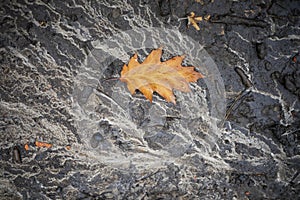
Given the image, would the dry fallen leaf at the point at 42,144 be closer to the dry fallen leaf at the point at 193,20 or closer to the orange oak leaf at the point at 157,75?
the orange oak leaf at the point at 157,75

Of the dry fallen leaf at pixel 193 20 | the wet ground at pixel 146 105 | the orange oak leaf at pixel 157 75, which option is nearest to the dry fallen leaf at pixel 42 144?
the wet ground at pixel 146 105

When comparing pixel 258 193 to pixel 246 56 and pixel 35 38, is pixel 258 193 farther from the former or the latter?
pixel 35 38

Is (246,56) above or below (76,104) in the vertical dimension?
above

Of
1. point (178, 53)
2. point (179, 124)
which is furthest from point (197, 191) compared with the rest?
point (178, 53)

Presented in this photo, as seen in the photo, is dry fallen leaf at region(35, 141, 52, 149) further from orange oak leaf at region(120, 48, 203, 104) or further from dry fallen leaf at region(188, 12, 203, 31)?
dry fallen leaf at region(188, 12, 203, 31)

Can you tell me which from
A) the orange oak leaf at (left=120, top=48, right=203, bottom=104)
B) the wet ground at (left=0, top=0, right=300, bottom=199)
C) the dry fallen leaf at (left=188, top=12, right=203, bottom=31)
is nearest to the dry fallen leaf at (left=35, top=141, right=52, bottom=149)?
the wet ground at (left=0, top=0, right=300, bottom=199)

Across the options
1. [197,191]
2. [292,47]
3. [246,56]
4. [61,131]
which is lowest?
[197,191]
